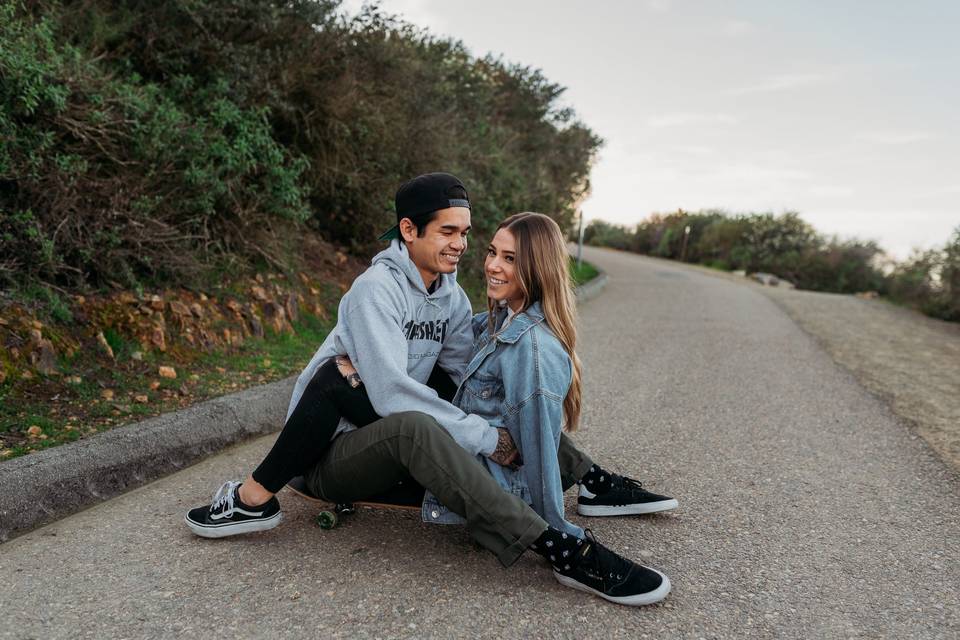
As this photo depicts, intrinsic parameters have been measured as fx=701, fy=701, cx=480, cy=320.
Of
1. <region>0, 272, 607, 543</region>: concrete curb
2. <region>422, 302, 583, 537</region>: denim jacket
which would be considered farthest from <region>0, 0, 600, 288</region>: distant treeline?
<region>422, 302, 583, 537</region>: denim jacket

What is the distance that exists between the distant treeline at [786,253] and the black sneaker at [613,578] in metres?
14.7

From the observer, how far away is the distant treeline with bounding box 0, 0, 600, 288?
14.6 ft

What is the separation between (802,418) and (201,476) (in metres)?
4.15

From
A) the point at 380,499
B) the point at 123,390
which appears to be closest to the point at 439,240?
the point at 380,499

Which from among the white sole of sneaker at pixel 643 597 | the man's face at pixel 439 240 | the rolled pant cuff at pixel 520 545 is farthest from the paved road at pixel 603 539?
the man's face at pixel 439 240

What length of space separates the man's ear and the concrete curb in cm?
174

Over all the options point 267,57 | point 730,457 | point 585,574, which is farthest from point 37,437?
point 267,57

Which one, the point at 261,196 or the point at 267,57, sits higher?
the point at 267,57

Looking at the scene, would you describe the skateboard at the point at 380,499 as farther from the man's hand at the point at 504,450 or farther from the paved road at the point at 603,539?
the man's hand at the point at 504,450

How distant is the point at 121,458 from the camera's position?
336cm

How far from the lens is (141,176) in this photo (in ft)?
17.0

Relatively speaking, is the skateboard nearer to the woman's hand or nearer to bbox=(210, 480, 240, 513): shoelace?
bbox=(210, 480, 240, 513): shoelace

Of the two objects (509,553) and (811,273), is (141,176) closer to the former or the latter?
(509,553)

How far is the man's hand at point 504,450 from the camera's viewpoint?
9.23 feet
